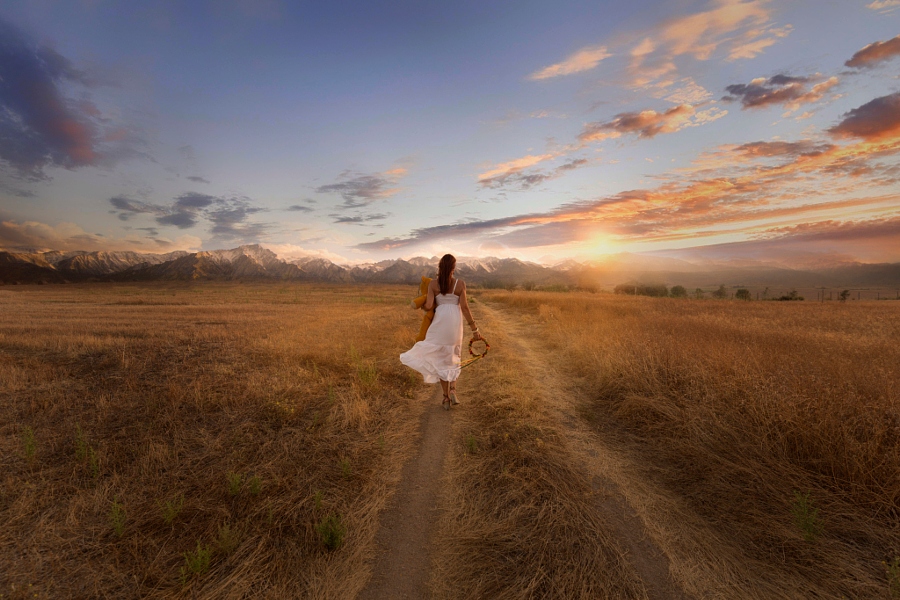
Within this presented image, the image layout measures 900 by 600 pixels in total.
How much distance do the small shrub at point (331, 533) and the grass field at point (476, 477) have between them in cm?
2

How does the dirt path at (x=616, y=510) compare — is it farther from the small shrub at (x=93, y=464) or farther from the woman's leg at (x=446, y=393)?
the small shrub at (x=93, y=464)

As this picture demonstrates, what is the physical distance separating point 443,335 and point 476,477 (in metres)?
3.00

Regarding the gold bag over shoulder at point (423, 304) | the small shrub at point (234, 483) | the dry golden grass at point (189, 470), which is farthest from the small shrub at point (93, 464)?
the gold bag over shoulder at point (423, 304)

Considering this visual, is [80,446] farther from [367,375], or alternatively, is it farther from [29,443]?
[367,375]

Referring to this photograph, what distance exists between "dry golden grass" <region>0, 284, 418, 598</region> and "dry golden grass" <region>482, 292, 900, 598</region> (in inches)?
144

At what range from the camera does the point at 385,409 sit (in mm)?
7098

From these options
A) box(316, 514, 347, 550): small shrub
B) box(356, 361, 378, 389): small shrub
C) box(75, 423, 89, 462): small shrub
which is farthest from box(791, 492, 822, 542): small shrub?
box(75, 423, 89, 462): small shrub

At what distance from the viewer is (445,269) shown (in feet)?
23.3

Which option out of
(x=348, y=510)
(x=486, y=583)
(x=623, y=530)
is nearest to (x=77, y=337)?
(x=348, y=510)

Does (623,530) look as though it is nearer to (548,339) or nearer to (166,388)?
(166,388)

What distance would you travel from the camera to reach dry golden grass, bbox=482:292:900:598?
329 cm

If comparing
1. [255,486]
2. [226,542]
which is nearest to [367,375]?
[255,486]

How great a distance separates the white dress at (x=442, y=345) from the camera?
7148 millimetres

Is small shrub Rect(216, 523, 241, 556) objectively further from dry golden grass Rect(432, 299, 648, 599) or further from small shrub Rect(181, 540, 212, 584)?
dry golden grass Rect(432, 299, 648, 599)
